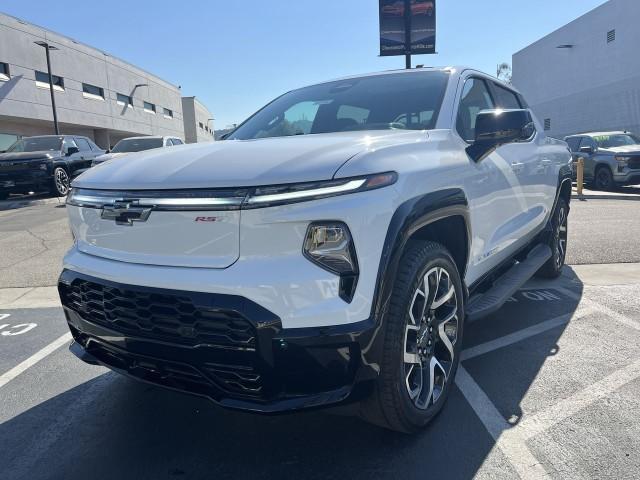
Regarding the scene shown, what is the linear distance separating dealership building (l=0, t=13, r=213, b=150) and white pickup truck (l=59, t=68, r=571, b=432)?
29.4 m

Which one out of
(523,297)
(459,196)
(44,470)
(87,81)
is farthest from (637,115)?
(87,81)

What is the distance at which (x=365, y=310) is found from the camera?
1.95m

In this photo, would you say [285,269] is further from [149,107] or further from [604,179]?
[149,107]

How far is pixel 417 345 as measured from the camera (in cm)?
238

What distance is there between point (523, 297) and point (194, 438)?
3.37 metres

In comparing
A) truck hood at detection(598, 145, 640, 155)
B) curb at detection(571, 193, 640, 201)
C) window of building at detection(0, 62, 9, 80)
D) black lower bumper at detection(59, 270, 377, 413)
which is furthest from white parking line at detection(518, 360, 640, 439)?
window of building at detection(0, 62, 9, 80)

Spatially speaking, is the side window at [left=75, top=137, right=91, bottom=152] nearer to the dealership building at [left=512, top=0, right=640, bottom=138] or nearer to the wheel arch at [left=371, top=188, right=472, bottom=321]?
the wheel arch at [left=371, top=188, right=472, bottom=321]

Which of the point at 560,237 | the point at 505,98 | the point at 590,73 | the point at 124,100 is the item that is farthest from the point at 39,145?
the point at 590,73

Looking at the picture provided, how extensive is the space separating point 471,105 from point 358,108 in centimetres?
77

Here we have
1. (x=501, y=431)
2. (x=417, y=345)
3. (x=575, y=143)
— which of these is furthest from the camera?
(x=575, y=143)

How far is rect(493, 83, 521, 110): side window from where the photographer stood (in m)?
4.14

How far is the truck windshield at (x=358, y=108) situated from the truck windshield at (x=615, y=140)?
1318 centimetres

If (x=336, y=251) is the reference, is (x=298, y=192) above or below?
above

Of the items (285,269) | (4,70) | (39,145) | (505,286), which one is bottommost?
(505,286)
